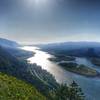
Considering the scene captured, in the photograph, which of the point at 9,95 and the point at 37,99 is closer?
the point at 9,95

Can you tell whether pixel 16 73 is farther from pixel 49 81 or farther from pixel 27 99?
pixel 27 99

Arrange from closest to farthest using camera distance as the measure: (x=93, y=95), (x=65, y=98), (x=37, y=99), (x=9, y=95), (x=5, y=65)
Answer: (x=9, y=95) → (x=37, y=99) → (x=65, y=98) → (x=93, y=95) → (x=5, y=65)

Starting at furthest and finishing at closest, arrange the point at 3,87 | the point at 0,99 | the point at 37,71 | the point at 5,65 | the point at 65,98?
the point at 37,71
the point at 5,65
the point at 65,98
the point at 3,87
the point at 0,99

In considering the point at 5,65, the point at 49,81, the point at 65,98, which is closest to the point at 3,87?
the point at 65,98

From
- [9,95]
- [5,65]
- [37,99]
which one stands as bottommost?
[5,65]

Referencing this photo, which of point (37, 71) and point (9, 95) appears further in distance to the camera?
point (37, 71)

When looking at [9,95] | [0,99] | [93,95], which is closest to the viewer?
[0,99]

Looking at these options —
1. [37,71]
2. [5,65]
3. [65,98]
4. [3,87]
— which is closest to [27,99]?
[3,87]

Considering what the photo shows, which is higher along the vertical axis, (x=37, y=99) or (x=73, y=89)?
(x=37, y=99)

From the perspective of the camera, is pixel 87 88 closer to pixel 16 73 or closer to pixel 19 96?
pixel 16 73
